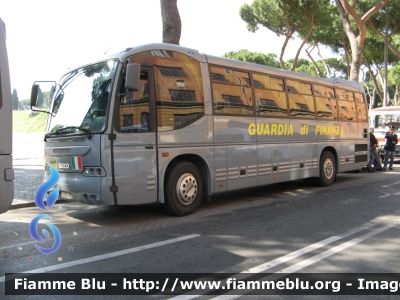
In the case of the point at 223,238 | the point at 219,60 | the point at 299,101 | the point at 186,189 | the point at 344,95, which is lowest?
the point at 223,238

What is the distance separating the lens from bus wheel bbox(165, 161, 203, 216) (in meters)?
7.12

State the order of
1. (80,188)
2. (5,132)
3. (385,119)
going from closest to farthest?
1. (5,132)
2. (80,188)
3. (385,119)

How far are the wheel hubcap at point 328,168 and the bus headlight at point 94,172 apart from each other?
707 centimetres

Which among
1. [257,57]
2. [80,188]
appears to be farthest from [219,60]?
[257,57]

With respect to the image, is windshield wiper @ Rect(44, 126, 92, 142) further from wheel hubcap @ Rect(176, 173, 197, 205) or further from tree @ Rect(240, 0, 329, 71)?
tree @ Rect(240, 0, 329, 71)

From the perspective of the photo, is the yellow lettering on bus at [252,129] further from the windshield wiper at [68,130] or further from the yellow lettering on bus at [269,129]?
the windshield wiper at [68,130]

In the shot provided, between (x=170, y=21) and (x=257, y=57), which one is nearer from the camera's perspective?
(x=170, y=21)

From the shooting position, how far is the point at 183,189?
7.30 meters

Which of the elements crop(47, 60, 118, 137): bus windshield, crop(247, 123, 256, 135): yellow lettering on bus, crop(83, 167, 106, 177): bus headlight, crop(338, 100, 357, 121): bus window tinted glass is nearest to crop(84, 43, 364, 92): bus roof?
crop(47, 60, 118, 137): bus windshield

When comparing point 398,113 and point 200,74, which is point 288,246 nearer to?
point 200,74

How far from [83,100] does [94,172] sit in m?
1.32

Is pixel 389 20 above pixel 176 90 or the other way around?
above

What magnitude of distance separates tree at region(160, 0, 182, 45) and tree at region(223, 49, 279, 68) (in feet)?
103

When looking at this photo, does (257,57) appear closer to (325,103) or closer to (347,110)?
(347,110)
